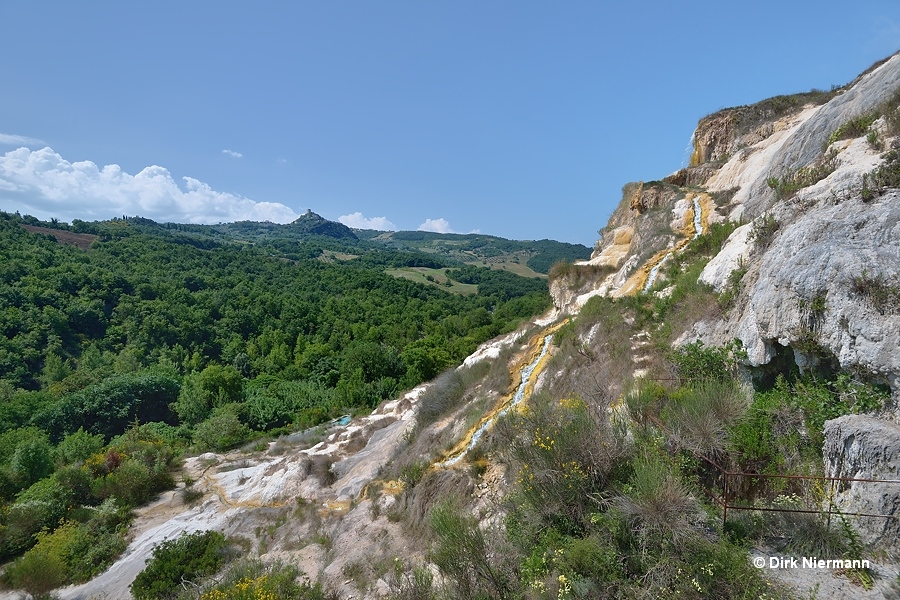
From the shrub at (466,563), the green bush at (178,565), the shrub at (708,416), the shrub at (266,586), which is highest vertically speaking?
the shrub at (708,416)

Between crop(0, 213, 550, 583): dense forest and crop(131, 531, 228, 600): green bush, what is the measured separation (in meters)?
4.83

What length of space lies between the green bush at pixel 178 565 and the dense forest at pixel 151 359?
483 centimetres

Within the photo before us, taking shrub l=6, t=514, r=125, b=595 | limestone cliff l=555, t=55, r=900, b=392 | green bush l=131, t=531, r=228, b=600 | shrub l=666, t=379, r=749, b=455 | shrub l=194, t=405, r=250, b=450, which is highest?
limestone cliff l=555, t=55, r=900, b=392

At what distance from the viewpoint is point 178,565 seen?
470 inches

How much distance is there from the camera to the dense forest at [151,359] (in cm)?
1958

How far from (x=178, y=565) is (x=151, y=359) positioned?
192 ft

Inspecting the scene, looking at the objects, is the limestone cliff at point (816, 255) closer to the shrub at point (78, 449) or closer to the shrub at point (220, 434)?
the shrub at point (220, 434)

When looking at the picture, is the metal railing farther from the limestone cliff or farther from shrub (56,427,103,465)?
shrub (56,427,103,465)

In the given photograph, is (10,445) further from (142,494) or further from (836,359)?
(836,359)

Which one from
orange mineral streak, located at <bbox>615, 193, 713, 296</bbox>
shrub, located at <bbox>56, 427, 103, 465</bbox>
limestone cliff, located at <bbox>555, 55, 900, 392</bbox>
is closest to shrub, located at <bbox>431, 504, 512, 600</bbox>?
limestone cliff, located at <bbox>555, 55, 900, 392</bbox>

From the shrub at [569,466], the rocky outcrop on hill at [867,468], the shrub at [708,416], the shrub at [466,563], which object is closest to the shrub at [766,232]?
the shrub at [708,416]

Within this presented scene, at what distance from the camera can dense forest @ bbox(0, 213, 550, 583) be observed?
19.6 m

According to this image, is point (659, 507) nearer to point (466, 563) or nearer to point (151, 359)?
point (466, 563)

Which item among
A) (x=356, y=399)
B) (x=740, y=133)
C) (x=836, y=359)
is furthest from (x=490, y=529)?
(x=356, y=399)
